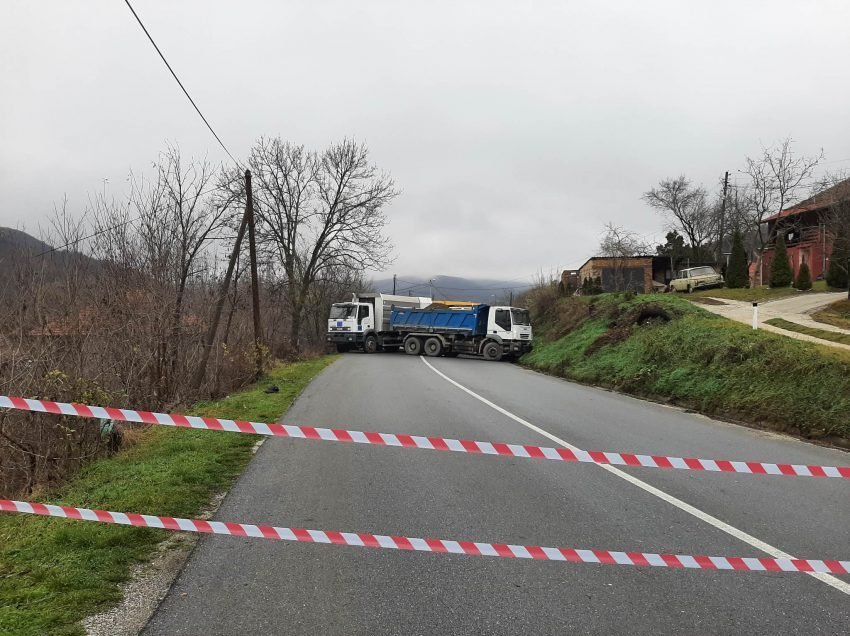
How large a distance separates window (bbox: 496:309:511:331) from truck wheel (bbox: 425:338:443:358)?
12.8 ft

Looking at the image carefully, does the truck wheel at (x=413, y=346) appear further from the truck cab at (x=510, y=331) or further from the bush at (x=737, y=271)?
the bush at (x=737, y=271)

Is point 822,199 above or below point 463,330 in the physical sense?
above

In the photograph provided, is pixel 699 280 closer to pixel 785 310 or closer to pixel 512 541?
pixel 785 310

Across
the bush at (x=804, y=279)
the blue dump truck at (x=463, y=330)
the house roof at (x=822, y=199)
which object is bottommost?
the blue dump truck at (x=463, y=330)

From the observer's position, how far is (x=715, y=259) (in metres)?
53.3

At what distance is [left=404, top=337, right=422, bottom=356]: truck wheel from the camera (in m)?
33.6

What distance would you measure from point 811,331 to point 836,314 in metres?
5.11

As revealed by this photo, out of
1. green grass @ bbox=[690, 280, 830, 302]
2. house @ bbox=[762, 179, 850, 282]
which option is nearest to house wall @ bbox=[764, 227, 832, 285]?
house @ bbox=[762, 179, 850, 282]

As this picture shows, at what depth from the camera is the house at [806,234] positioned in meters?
34.7

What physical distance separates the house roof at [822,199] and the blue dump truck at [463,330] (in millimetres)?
15586

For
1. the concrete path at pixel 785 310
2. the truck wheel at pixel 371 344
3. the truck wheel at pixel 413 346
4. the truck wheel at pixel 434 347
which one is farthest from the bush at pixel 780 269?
the truck wheel at pixel 371 344

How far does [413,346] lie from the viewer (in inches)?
1332

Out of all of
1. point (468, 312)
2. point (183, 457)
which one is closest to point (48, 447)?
point (183, 457)

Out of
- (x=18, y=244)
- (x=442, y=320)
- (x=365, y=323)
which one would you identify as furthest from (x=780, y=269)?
(x=18, y=244)
